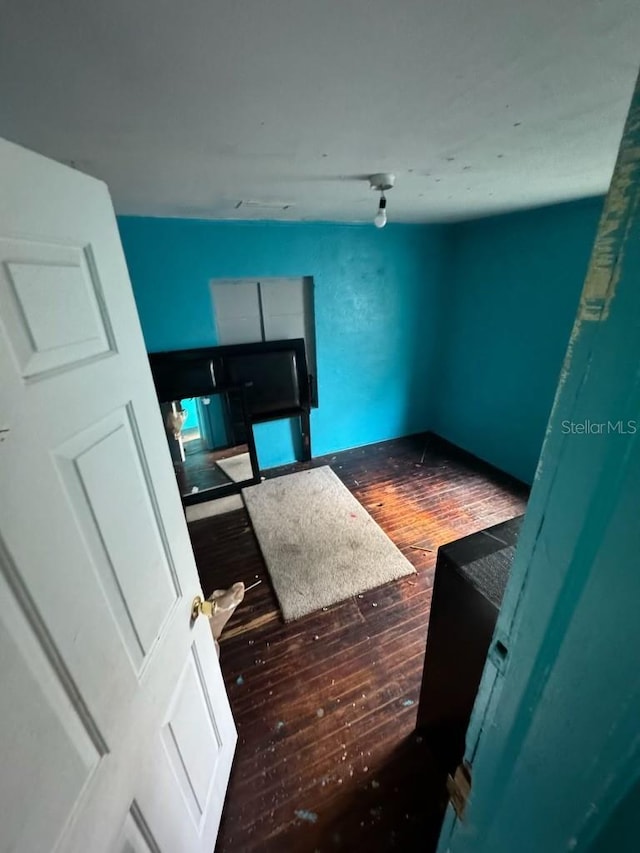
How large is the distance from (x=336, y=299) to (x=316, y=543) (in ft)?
7.25

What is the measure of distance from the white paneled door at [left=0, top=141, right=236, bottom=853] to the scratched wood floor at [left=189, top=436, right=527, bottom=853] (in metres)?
0.58

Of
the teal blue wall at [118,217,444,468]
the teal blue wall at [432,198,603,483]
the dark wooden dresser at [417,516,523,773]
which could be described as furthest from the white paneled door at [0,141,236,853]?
the teal blue wall at [432,198,603,483]

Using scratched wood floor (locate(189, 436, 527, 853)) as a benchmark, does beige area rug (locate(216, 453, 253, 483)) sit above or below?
above

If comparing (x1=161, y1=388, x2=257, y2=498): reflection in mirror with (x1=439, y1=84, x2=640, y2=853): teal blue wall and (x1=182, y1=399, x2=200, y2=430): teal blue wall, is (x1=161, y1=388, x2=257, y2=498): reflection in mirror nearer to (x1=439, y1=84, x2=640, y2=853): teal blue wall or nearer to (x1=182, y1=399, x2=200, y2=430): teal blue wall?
(x1=182, y1=399, x2=200, y2=430): teal blue wall

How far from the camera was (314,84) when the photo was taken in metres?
0.78

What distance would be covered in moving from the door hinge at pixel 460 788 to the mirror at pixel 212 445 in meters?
2.62

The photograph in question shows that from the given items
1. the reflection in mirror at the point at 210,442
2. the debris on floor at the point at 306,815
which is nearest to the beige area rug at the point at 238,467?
the reflection in mirror at the point at 210,442

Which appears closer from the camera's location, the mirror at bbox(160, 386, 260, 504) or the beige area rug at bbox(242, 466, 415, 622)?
the beige area rug at bbox(242, 466, 415, 622)

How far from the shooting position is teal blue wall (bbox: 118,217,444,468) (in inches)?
100

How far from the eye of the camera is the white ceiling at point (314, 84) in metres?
0.58

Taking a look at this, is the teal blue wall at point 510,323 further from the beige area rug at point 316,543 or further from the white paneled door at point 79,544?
the white paneled door at point 79,544

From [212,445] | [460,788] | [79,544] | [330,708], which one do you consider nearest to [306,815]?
[330,708]

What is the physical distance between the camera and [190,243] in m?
2.53

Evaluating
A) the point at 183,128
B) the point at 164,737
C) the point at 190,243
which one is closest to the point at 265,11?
the point at 183,128
